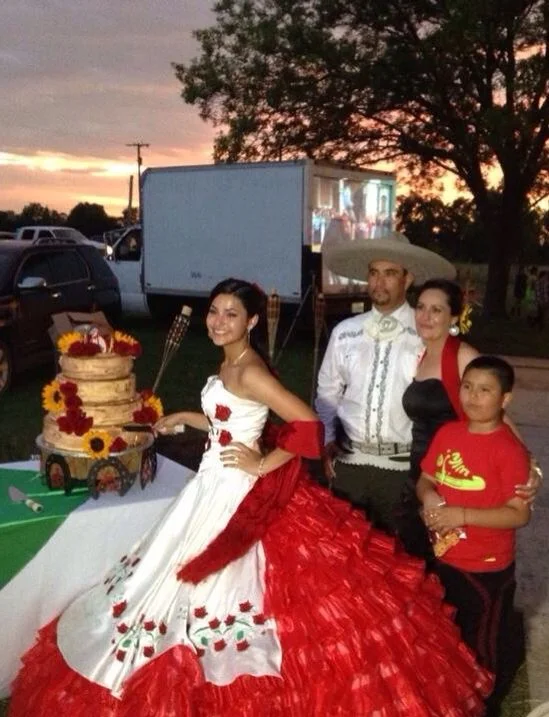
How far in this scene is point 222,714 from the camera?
302 centimetres

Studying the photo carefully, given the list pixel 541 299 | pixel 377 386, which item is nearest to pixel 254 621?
pixel 377 386

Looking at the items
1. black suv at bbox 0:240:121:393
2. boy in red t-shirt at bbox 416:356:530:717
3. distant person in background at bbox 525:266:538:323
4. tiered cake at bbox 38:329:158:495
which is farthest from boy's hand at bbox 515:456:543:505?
distant person in background at bbox 525:266:538:323

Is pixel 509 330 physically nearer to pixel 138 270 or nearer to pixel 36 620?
pixel 138 270

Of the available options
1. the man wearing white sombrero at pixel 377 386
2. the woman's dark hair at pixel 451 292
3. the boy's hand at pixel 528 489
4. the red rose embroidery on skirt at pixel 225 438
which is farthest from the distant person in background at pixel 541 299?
the red rose embroidery on skirt at pixel 225 438

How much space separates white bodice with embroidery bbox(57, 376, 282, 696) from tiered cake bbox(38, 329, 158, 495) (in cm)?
52

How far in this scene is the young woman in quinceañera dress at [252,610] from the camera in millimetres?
3072

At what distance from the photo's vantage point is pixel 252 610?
3236mm

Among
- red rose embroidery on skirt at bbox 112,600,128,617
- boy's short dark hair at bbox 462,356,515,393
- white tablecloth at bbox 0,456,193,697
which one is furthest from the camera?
white tablecloth at bbox 0,456,193,697

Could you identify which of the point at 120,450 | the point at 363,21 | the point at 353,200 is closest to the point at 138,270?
the point at 353,200

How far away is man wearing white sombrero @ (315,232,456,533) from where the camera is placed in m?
4.36

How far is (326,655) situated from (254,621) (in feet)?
0.95

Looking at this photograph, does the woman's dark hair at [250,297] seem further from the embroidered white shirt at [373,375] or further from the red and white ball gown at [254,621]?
the embroidered white shirt at [373,375]

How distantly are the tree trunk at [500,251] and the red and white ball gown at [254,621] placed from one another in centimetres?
2161

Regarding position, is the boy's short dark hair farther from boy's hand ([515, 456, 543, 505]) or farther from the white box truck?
the white box truck
